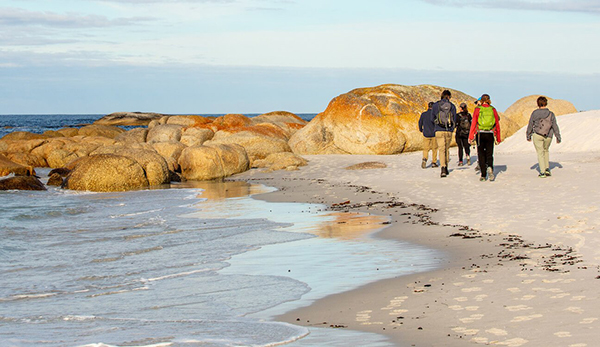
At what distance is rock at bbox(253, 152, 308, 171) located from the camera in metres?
22.5

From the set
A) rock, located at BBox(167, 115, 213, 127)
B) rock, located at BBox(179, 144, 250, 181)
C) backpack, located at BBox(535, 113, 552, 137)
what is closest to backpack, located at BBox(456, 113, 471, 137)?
backpack, located at BBox(535, 113, 552, 137)

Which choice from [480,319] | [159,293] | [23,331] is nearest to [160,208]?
[159,293]

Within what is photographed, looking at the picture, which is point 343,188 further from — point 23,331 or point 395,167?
point 23,331

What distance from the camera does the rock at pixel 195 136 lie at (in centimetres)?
3042

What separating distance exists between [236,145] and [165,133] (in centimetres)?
980

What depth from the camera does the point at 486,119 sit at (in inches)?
599

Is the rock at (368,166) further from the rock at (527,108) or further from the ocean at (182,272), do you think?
the rock at (527,108)

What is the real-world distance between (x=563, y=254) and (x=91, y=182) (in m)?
14.5

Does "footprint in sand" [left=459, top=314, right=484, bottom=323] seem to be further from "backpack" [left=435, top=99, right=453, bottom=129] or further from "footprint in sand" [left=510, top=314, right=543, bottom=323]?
"backpack" [left=435, top=99, right=453, bottom=129]

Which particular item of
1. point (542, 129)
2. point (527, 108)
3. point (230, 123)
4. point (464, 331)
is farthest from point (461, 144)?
point (230, 123)

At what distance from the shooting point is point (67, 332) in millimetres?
5543

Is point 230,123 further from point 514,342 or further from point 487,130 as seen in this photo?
point 514,342

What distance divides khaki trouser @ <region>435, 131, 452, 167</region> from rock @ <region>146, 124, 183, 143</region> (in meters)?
17.2

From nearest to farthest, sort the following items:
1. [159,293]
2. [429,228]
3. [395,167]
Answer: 1. [159,293]
2. [429,228]
3. [395,167]
